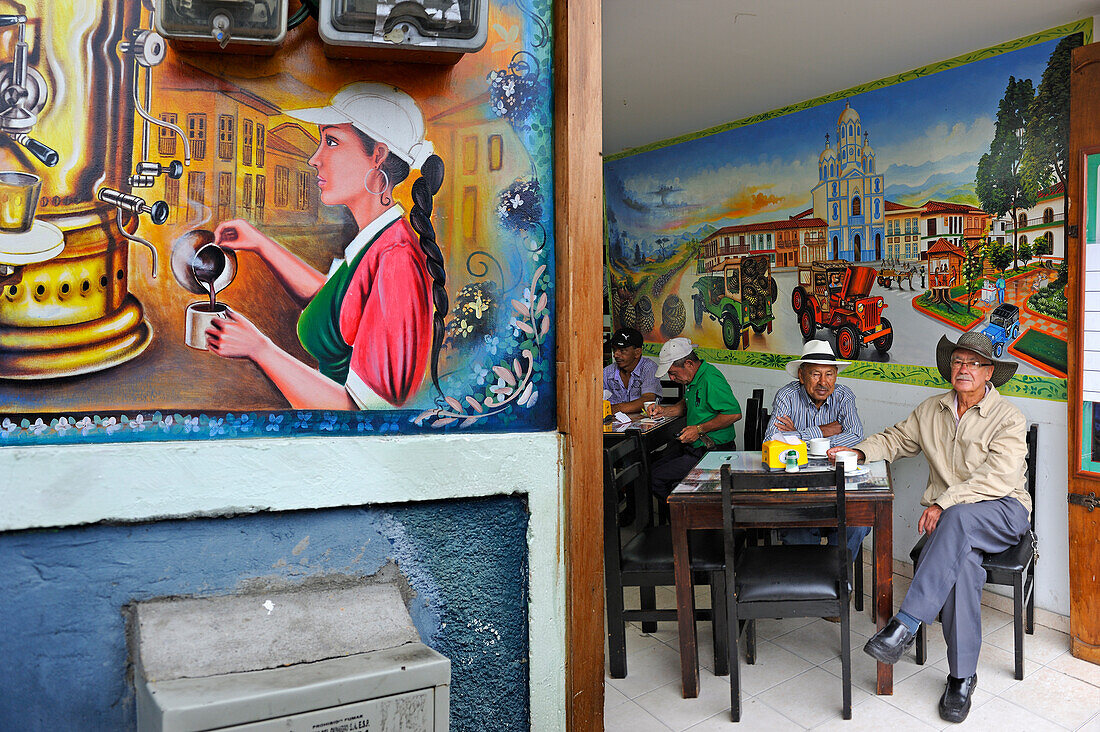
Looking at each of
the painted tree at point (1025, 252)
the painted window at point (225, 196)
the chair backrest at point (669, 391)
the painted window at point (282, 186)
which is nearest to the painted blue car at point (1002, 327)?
the painted tree at point (1025, 252)

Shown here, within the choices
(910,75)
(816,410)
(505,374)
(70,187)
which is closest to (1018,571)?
(816,410)

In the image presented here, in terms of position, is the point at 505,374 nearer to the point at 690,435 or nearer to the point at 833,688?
the point at 833,688

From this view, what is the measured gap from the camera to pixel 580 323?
1.84m

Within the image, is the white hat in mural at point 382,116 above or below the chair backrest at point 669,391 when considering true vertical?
above

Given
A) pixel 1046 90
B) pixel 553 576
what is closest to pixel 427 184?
pixel 553 576

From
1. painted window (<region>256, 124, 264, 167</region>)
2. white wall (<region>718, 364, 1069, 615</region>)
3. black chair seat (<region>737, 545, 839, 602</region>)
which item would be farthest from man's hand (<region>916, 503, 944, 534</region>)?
painted window (<region>256, 124, 264, 167</region>)

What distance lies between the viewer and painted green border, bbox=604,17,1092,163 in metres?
3.89

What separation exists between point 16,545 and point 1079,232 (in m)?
4.09

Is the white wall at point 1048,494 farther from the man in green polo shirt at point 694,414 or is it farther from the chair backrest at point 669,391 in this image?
the chair backrest at point 669,391

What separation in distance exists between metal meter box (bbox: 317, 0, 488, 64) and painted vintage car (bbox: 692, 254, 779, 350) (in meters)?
4.45

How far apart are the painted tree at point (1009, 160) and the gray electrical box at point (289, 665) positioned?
12.8ft

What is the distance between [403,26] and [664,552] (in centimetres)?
264

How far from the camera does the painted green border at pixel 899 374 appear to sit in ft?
13.1

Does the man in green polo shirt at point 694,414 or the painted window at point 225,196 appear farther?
the man in green polo shirt at point 694,414
